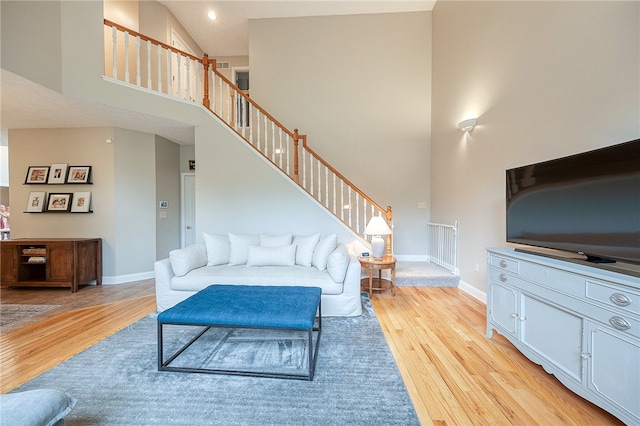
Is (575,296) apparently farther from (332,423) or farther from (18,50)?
(18,50)

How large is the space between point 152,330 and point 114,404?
3.63 ft

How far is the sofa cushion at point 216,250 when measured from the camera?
11.4 ft

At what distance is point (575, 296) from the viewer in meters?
1.58

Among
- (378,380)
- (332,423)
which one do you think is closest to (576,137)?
(378,380)

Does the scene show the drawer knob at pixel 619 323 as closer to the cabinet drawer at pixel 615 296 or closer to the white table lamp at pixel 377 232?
the cabinet drawer at pixel 615 296

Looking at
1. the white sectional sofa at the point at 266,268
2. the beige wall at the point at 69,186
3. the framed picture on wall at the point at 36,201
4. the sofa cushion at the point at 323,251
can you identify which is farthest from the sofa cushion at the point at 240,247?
the framed picture on wall at the point at 36,201

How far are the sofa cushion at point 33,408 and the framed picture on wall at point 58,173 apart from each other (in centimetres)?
485

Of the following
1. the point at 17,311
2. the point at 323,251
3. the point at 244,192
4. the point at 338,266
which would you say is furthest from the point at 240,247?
the point at 17,311

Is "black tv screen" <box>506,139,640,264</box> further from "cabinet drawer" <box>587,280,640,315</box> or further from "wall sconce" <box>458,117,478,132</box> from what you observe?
"wall sconce" <box>458,117,478,132</box>

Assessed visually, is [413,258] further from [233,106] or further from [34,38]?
[34,38]

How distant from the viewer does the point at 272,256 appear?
134 inches

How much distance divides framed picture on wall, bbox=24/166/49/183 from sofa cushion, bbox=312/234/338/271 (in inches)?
197

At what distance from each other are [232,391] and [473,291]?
11.0 feet

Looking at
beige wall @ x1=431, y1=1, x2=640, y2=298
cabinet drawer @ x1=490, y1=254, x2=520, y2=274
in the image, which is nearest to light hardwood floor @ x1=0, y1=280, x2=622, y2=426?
cabinet drawer @ x1=490, y1=254, x2=520, y2=274
